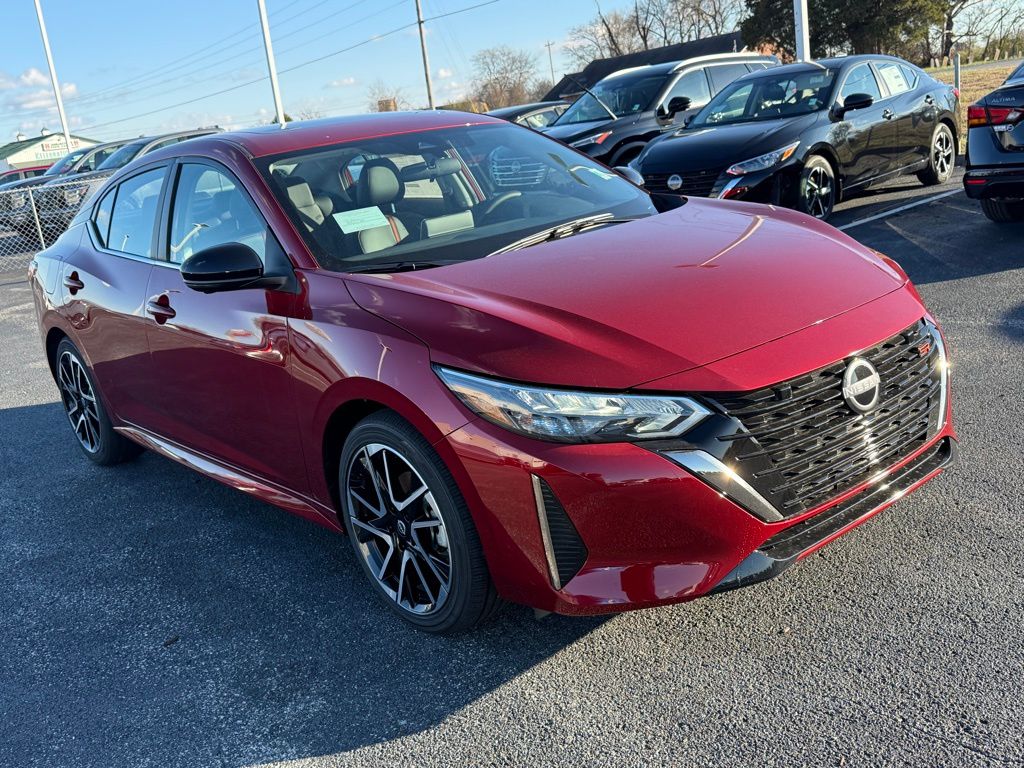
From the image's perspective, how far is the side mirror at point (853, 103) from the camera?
30.8ft

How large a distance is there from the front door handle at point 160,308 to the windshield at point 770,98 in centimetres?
726

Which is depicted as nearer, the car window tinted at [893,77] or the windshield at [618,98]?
the car window tinted at [893,77]

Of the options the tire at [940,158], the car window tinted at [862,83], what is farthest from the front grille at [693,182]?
the tire at [940,158]

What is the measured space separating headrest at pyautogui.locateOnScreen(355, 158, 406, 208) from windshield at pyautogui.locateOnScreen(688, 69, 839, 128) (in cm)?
680

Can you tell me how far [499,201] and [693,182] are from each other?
5.54 meters

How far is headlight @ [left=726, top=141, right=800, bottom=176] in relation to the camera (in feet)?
29.0

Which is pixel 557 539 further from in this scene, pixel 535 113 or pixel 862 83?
pixel 535 113

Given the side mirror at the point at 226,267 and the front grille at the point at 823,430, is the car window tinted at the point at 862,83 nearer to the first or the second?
the front grille at the point at 823,430

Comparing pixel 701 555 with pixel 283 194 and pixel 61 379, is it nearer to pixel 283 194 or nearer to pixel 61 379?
pixel 283 194

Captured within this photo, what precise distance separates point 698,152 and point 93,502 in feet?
21.1

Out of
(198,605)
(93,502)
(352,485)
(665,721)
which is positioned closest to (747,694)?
(665,721)

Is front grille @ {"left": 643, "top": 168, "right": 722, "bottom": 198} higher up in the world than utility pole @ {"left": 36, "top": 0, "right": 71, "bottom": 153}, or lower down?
lower down

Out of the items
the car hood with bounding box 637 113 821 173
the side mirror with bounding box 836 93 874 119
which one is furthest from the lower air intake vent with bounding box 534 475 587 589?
the side mirror with bounding box 836 93 874 119

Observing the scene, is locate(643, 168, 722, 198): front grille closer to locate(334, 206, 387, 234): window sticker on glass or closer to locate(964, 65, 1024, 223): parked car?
locate(964, 65, 1024, 223): parked car
